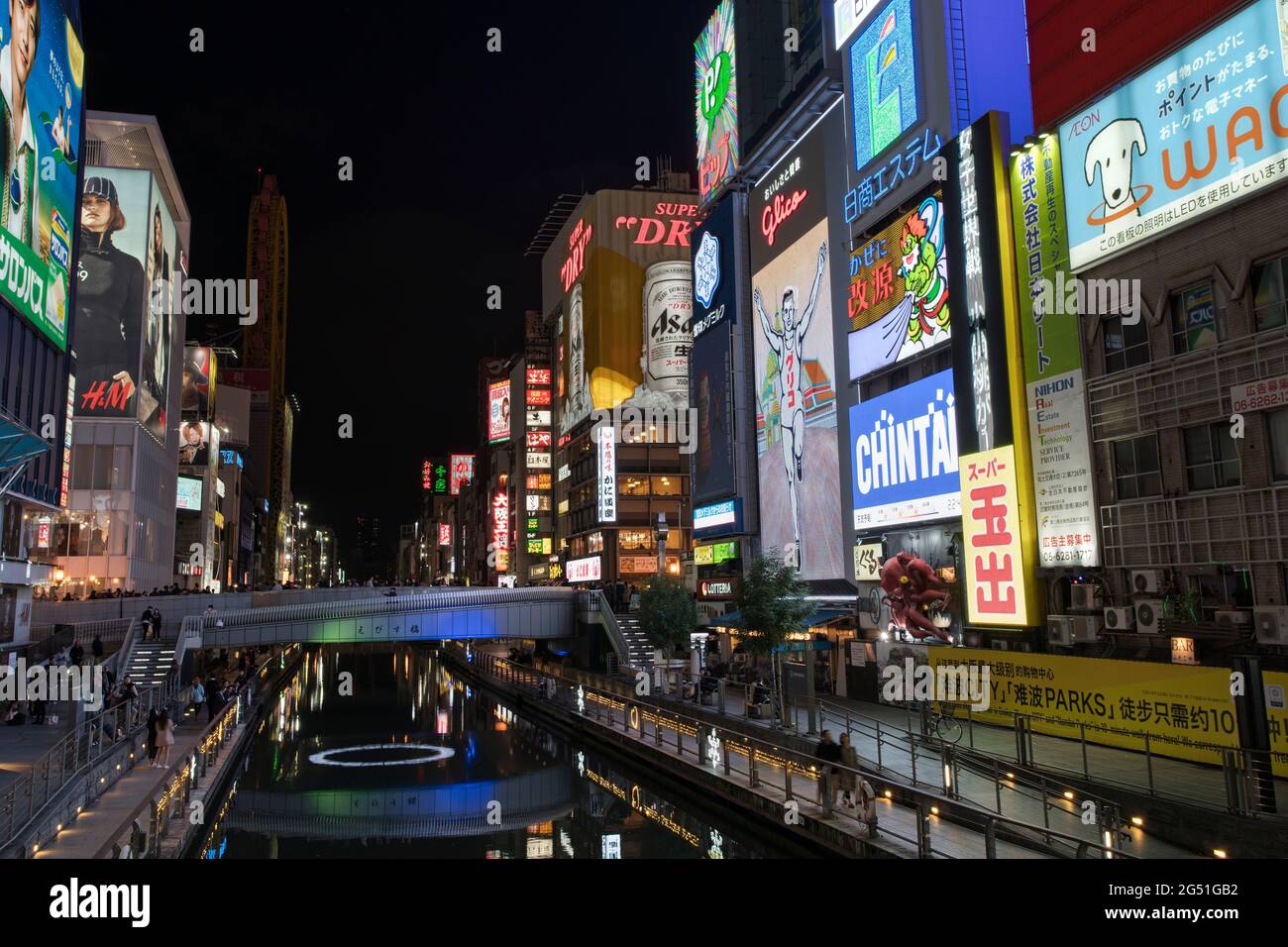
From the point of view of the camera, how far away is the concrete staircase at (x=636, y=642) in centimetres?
4347

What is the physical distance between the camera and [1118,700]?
1723cm

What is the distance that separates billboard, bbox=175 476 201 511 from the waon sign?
75396 millimetres

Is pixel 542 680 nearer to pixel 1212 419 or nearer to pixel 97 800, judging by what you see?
pixel 97 800

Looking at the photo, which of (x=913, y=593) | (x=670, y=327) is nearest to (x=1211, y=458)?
(x=913, y=593)

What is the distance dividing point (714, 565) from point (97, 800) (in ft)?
122

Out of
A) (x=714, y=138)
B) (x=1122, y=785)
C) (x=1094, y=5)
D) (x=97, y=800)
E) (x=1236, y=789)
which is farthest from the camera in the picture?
(x=714, y=138)

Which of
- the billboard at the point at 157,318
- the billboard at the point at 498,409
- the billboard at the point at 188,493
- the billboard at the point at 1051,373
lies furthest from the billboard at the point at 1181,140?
the billboard at the point at 498,409

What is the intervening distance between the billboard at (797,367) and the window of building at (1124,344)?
592 inches

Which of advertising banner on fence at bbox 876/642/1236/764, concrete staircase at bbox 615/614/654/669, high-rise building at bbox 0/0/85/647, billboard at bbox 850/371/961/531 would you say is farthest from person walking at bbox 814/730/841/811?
concrete staircase at bbox 615/614/654/669

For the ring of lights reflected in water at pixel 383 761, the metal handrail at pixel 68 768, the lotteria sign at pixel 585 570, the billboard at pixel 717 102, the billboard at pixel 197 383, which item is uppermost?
the billboard at pixel 717 102

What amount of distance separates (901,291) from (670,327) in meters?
50.8

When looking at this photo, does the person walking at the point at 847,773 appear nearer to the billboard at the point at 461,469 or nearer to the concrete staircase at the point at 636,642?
the concrete staircase at the point at 636,642

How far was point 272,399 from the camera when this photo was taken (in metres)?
163
